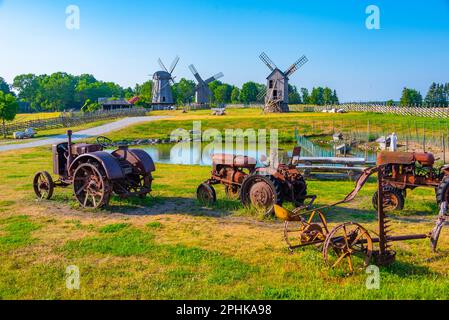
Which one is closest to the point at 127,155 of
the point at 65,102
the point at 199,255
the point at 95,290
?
the point at 199,255

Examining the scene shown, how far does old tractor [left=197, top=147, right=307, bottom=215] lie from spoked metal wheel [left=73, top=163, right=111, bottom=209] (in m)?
2.54

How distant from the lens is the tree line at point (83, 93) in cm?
8700

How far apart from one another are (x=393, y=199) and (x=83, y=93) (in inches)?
3773

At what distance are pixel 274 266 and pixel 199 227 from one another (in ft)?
8.76

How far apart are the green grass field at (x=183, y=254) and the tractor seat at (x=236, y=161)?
3.35 feet

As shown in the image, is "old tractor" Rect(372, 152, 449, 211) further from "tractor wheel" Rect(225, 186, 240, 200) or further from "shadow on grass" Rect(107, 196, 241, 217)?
"shadow on grass" Rect(107, 196, 241, 217)

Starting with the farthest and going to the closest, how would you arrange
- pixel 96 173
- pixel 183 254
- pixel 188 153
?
pixel 188 153
pixel 96 173
pixel 183 254

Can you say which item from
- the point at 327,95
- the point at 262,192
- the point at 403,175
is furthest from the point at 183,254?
the point at 327,95

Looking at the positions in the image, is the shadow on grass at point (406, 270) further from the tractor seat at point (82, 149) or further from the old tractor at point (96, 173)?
the tractor seat at point (82, 149)

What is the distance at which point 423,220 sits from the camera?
29.3 ft

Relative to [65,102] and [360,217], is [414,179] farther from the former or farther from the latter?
[65,102]

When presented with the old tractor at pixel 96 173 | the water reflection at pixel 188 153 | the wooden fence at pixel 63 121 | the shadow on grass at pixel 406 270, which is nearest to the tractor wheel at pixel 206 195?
the old tractor at pixel 96 173

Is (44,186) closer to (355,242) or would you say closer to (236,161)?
(236,161)

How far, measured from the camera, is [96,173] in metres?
9.68
